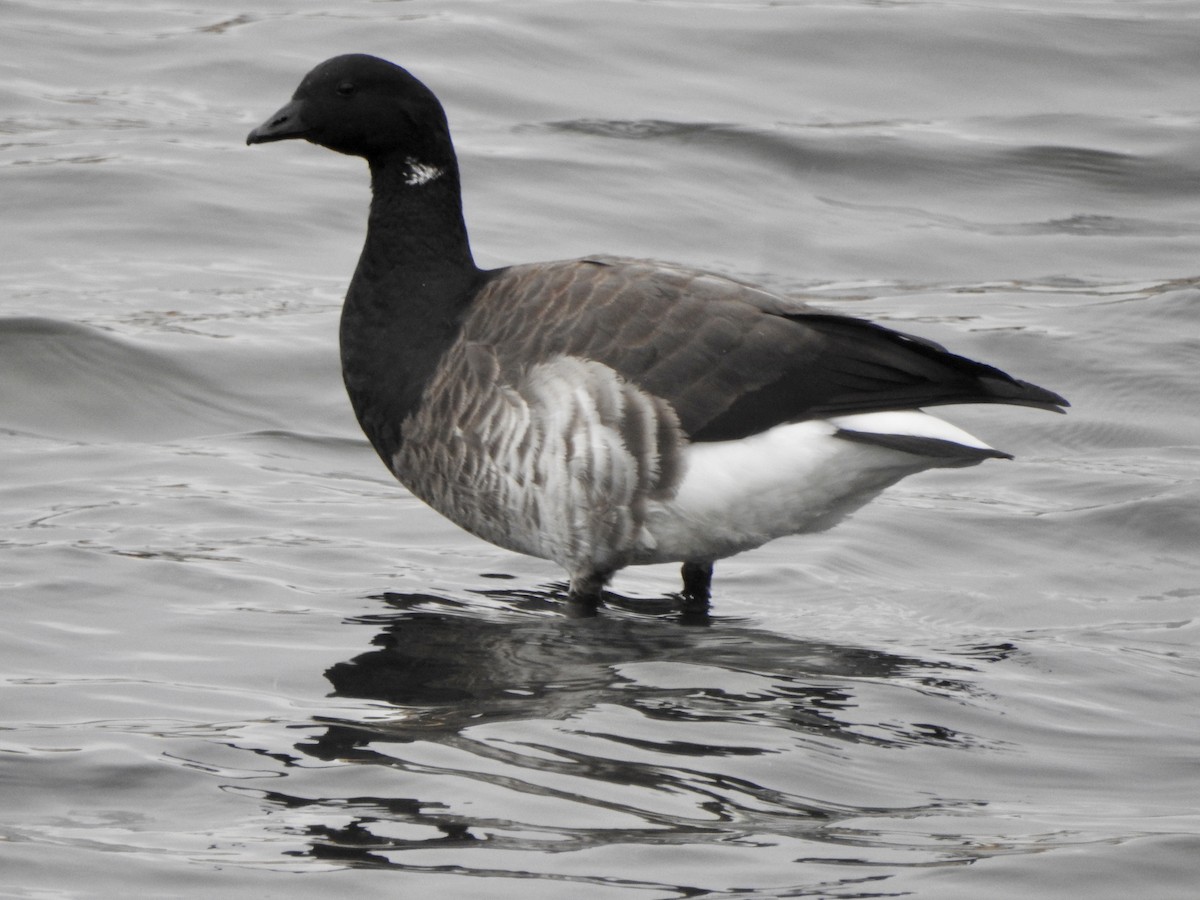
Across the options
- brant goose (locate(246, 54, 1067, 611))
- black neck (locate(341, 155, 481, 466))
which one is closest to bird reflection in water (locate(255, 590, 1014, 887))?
brant goose (locate(246, 54, 1067, 611))

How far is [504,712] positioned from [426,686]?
17.8 inches

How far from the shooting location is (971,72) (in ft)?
51.9

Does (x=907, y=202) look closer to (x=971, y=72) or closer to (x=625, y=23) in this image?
(x=971, y=72)

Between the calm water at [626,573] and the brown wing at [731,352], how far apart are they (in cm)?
92

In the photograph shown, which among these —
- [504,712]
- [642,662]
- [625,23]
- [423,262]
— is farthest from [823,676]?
[625,23]

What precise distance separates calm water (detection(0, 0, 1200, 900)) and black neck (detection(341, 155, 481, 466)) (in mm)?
788

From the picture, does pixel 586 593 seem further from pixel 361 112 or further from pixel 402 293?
pixel 361 112

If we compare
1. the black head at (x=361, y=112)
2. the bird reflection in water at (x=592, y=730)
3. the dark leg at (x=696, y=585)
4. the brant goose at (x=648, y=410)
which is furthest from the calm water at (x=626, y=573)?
the black head at (x=361, y=112)

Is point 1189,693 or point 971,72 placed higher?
point 971,72

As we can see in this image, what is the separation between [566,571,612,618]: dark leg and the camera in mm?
7418

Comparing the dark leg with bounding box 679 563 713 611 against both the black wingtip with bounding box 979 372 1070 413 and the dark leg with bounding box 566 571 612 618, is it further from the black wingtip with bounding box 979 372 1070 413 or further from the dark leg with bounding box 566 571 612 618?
the black wingtip with bounding box 979 372 1070 413

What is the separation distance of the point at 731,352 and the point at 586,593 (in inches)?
45.5

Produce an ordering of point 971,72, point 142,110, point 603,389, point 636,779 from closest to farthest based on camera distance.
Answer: point 636,779 < point 603,389 < point 142,110 < point 971,72

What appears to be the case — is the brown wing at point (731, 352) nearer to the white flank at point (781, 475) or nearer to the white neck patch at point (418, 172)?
the white flank at point (781, 475)
